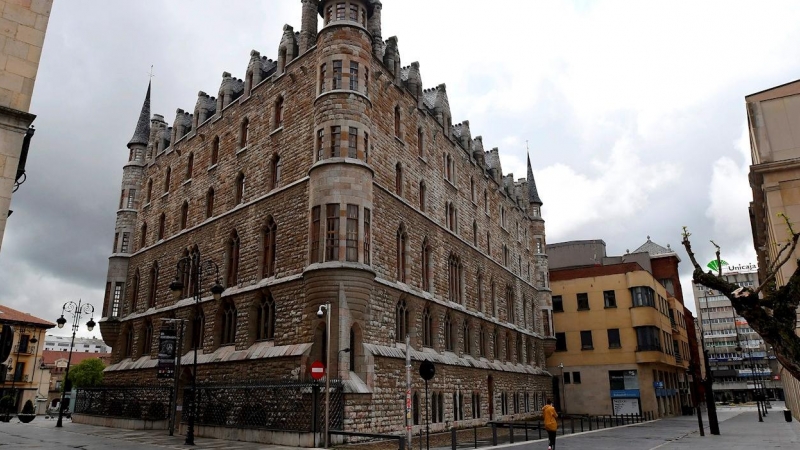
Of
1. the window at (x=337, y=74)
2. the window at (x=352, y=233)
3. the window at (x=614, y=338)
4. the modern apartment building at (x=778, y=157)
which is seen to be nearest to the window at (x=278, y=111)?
the window at (x=337, y=74)

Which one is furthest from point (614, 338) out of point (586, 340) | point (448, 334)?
point (448, 334)

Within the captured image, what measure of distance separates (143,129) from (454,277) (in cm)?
2578

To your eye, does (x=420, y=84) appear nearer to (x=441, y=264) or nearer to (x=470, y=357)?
(x=441, y=264)

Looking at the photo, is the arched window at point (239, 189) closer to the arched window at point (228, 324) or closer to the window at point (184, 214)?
the arched window at point (228, 324)

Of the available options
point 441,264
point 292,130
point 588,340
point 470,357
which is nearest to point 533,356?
point 588,340

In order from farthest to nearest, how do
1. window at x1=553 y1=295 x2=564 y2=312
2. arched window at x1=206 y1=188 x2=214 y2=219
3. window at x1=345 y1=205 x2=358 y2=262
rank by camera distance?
window at x1=553 y1=295 x2=564 y2=312, arched window at x1=206 y1=188 x2=214 y2=219, window at x1=345 y1=205 x2=358 y2=262

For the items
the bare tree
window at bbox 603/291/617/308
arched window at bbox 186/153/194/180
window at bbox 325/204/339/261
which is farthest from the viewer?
window at bbox 603/291/617/308

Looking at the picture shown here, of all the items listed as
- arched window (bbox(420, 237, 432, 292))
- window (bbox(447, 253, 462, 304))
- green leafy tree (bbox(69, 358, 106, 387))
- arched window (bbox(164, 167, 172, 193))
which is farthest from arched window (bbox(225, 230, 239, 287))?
green leafy tree (bbox(69, 358, 106, 387))

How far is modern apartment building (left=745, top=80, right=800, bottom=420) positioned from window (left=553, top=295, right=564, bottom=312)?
2605 cm

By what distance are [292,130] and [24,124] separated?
1516cm

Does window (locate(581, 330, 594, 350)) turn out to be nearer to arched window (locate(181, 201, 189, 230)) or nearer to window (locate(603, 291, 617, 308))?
window (locate(603, 291, 617, 308))

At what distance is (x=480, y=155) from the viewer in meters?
41.2

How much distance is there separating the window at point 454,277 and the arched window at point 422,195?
162 inches

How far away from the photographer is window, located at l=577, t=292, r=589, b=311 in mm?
50556
